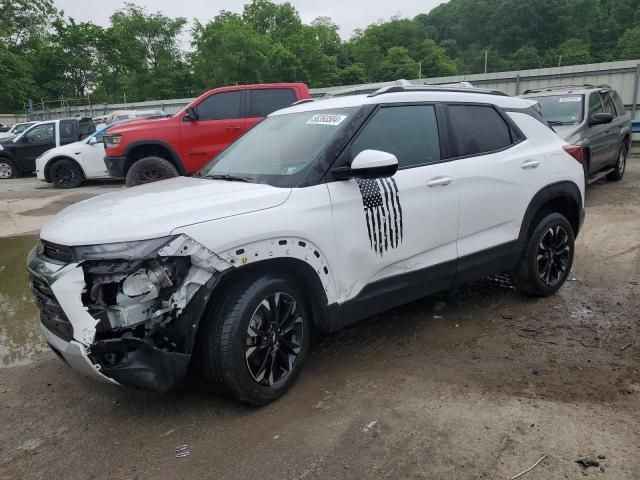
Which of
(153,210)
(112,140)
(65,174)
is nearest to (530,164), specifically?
(153,210)

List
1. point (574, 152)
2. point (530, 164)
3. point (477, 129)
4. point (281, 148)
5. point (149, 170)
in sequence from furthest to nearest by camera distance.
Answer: point (149, 170) < point (574, 152) < point (530, 164) < point (477, 129) < point (281, 148)

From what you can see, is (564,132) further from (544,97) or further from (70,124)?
(70,124)

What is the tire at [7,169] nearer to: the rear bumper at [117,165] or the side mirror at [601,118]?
the rear bumper at [117,165]

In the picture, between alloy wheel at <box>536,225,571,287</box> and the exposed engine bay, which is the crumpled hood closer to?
the exposed engine bay

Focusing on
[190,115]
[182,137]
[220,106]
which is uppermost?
[220,106]

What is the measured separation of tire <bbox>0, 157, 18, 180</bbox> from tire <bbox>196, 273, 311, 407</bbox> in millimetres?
16096

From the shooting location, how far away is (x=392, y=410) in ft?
9.58

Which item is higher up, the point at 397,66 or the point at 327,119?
the point at 397,66

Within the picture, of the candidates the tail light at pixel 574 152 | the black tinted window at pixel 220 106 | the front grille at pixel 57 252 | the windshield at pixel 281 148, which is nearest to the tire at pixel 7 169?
the black tinted window at pixel 220 106

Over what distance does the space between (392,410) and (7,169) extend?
16815 mm

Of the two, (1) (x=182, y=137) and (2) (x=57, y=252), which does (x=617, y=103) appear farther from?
(2) (x=57, y=252)

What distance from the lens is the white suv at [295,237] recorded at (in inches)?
98.6

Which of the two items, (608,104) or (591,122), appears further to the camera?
(608,104)

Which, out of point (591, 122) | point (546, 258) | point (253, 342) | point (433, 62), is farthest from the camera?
point (433, 62)
